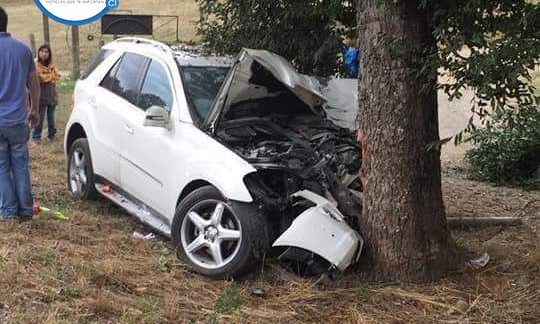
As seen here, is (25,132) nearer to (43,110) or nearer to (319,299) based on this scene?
(319,299)

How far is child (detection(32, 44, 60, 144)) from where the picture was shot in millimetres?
10906

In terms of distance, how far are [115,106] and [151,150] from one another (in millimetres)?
937

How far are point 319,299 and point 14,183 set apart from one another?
3052mm

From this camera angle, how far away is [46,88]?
36.1 feet

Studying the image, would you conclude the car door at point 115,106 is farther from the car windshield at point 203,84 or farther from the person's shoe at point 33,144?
the person's shoe at point 33,144

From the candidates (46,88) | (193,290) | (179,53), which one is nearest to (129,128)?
(179,53)

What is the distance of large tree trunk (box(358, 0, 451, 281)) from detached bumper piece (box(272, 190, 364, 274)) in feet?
0.86

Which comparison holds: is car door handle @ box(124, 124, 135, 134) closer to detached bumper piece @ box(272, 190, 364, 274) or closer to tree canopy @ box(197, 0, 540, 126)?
detached bumper piece @ box(272, 190, 364, 274)

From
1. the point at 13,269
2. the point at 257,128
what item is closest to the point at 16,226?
the point at 13,269

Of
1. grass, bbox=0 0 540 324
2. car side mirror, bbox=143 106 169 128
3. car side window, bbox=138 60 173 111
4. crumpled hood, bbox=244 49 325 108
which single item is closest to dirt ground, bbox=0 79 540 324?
grass, bbox=0 0 540 324

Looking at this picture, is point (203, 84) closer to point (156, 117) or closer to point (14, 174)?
point (156, 117)

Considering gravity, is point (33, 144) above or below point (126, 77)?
below

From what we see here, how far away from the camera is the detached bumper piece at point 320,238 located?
4.73 m

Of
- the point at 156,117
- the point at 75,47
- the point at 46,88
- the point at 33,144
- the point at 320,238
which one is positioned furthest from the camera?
the point at 75,47
